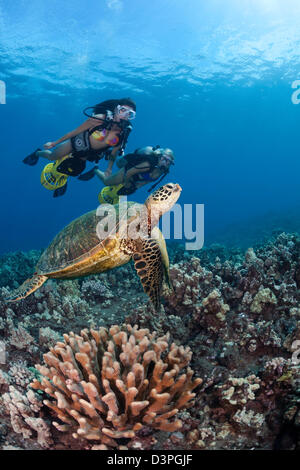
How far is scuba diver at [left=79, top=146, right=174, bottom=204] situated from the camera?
7.59 m

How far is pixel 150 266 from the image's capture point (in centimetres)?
427

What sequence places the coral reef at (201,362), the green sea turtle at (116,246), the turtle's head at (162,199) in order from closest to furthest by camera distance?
the coral reef at (201,362), the green sea turtle at (116,246), the turtle's head at (162,199)

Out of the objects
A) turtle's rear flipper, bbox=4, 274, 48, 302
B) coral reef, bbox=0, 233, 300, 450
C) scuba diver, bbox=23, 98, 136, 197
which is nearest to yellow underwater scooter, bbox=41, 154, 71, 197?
scuba diver, bbox=23, 98, 136, 197

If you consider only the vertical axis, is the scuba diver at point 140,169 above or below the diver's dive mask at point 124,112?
below

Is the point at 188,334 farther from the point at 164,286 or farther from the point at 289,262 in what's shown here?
the point at 289,262

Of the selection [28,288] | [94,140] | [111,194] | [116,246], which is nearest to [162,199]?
[116,246]

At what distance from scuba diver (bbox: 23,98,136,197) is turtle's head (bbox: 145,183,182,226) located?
342 cm

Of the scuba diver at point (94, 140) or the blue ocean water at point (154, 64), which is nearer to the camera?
the scuba diver at point (94, 140)

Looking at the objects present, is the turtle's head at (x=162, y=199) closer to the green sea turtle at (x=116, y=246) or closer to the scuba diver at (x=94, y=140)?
the green sea turtle at (x=116, y=246)

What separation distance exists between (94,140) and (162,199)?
12.3 feet

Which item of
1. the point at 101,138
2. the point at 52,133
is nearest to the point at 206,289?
the point at 101,138

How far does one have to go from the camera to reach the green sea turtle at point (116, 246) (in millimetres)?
4395

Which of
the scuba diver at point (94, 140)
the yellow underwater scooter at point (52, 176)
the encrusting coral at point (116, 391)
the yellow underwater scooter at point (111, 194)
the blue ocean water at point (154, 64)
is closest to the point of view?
the encrusting coral at point (116, 391)

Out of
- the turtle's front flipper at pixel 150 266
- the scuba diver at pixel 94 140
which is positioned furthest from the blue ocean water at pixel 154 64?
the turtle's front flipper at pixel 150 266
